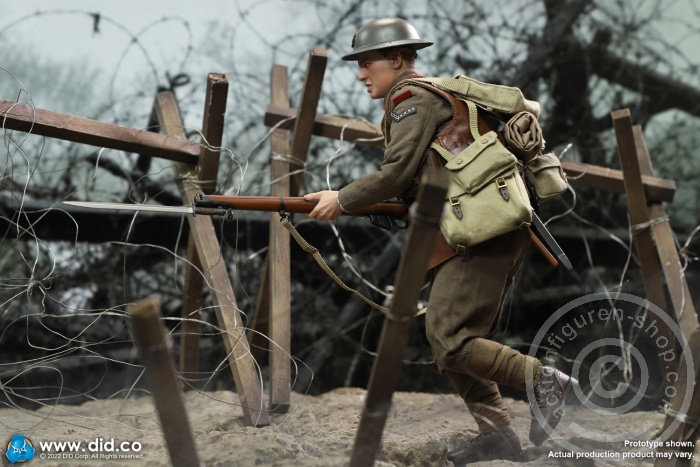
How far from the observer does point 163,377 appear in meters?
2.33

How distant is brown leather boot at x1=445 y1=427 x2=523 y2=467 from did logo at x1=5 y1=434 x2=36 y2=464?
1587 millimetres

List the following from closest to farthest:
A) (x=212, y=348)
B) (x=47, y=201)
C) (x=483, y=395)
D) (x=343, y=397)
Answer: (x=483, y=395) → (x=343, y=397) → (x=47, y=201) → (x=212, y=348)

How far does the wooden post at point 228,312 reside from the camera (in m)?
3.89

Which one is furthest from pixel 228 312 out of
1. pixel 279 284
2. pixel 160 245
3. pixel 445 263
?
pixel 160 245

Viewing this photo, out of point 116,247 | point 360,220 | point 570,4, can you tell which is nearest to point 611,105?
point 570,4

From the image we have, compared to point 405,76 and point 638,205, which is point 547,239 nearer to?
point 405,76

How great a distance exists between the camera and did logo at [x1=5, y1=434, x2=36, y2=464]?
10.5 ft

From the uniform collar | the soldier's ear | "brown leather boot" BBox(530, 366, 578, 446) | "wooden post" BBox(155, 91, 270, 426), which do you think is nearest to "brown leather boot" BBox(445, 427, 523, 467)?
"brown leather boot" BBox(530, 366, 578, 446)

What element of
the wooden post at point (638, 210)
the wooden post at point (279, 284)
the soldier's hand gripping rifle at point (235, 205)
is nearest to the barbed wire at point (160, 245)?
the wooden post at point (638, 210)

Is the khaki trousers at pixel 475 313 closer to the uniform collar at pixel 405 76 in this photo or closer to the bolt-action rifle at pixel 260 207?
the bolt-action rifle at pixel 260 207

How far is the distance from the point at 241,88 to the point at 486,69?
190 cm

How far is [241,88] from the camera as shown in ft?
20.8

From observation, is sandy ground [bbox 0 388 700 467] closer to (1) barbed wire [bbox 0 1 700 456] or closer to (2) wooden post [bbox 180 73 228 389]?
(2) wooden post [bbox 180 73 228 389]

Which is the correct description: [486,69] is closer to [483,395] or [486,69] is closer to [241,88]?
[241,88]
